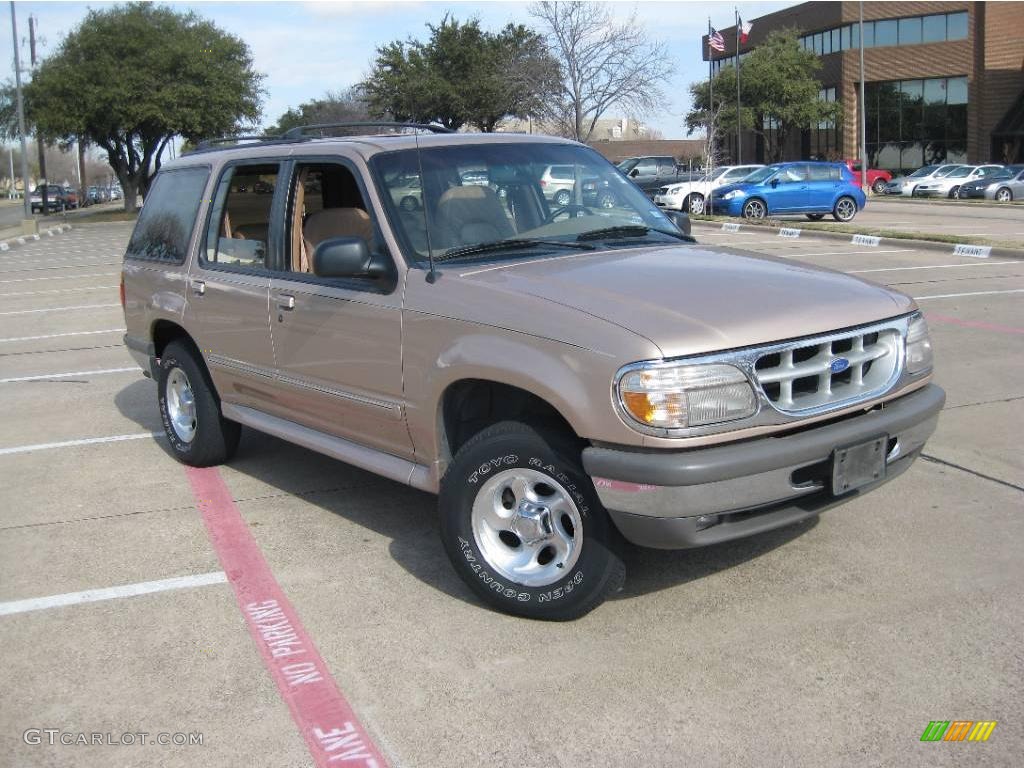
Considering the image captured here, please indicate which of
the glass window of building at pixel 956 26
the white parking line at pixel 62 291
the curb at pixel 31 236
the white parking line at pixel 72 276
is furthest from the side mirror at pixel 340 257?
the glass window of building at pixel 956 26

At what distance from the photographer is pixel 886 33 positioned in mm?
59656

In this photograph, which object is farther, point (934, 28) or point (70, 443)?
point (934, 28)

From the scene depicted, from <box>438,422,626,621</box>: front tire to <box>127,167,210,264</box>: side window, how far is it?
293cm

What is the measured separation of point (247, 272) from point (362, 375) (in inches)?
50.0

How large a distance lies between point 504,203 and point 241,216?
1.84 metres

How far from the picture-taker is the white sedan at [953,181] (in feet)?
138

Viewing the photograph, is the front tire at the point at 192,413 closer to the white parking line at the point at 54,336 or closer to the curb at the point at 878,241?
the white parking line at the point at 54,336

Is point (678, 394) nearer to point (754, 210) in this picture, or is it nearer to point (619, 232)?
point (619, 232)

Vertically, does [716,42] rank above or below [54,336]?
above

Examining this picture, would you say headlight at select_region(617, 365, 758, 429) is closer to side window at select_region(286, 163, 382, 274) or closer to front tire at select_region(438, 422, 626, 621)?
front tire at select_region(438, 422, 626, 621)

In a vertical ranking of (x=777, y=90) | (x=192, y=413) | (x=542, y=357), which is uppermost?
(x=777, y=90)

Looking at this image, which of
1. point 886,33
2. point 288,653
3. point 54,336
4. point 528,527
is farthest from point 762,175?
point 886,33

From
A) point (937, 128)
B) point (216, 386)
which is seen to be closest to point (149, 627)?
point (216, 386)

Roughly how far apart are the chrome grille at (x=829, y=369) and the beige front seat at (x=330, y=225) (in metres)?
2.46
